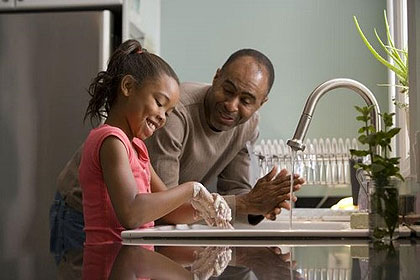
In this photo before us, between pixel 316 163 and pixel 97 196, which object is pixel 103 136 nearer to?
pixel 97 196

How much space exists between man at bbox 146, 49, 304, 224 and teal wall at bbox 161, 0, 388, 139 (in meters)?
2.02

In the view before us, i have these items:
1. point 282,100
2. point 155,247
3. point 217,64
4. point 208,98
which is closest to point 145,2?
point 217,64

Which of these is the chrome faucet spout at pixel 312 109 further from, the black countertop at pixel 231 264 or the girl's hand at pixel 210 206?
the black countertop at pixel 231 264

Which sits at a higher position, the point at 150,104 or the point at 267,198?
the point at 150,104

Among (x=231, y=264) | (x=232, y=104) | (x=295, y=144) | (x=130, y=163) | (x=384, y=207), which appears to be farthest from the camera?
(x=232, y=104)

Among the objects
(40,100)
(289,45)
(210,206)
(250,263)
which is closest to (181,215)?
(210,206)

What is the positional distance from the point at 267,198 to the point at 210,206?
0.39 m

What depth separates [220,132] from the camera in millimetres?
2363

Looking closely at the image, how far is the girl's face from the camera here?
1708 millimetres

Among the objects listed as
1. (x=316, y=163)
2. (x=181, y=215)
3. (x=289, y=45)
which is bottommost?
(x=181, y=215)

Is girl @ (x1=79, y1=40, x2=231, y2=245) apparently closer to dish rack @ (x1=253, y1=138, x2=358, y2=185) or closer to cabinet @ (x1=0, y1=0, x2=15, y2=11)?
cabinet @ (x1=0, y1=0, x2=15, y2=11)

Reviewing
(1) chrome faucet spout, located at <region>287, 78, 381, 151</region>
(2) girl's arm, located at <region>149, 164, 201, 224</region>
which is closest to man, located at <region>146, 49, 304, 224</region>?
(2) girl's arm, located at <region>149, 164, 201, 224</region>

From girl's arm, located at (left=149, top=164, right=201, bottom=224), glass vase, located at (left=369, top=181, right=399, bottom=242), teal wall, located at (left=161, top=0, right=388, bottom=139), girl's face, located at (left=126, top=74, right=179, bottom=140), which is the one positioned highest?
teal wall, located at (left=161, top=0, right=388, bottom=139)

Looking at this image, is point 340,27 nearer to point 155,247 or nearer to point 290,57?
point 290,57
